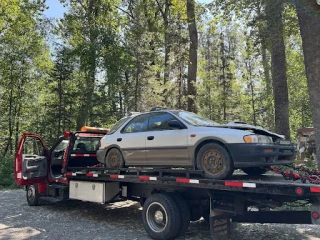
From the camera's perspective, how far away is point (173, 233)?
5.76 meters

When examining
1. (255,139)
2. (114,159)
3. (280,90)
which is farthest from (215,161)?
(280,90)

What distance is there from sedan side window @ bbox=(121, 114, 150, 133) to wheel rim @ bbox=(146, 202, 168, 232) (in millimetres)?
1691

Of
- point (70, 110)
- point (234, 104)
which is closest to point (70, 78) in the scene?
point (70, 110)

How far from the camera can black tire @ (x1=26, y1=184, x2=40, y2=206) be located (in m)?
9.40

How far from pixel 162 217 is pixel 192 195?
0.72m

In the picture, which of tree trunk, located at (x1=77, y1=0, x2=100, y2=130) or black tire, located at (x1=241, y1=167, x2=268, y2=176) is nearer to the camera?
black tire, located at (x1=241, y1=167, x2=268, y2=176)

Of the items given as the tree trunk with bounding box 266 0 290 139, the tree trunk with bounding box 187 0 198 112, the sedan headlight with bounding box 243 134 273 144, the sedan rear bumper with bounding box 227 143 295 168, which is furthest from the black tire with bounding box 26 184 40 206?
the tree trunk with bounding box 187 0 198 112

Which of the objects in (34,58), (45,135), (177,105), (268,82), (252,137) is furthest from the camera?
(268,82)

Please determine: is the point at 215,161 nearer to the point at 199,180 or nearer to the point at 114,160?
the point at 199,180

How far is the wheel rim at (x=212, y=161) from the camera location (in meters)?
5.45

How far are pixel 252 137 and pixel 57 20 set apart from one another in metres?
24.4

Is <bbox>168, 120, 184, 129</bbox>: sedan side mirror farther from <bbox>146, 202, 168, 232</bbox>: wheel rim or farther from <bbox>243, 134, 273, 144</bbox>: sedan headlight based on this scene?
<bbox>146, 202, 168, 232</bbox>: wheel rim

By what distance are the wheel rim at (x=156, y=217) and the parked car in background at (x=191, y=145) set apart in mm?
844

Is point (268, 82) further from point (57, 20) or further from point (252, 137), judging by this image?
point (252, 137)
